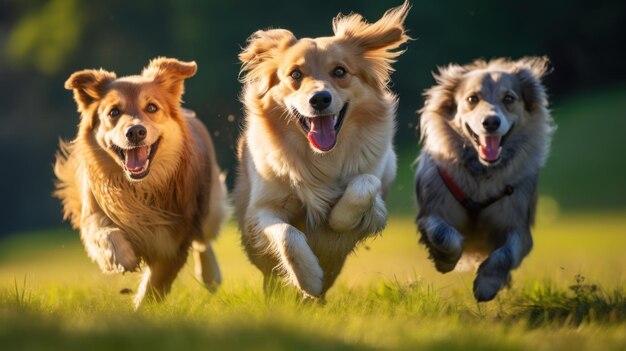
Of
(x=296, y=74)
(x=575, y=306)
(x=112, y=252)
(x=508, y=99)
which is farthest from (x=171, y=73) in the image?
(x=575, y=306)

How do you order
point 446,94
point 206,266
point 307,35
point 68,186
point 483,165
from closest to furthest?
point 483,165 → point 68,186 → point 446,94 → point 206,266 → point 307,35

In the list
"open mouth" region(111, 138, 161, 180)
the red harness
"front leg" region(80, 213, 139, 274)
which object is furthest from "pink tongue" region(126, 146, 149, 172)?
the red harness

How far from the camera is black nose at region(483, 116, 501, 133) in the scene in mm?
5715

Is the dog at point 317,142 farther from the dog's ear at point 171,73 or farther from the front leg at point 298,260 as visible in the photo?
the dog's ear at point 171,73

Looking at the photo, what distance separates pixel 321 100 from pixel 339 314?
45.0 inches

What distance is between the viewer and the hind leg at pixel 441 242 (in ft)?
18.7

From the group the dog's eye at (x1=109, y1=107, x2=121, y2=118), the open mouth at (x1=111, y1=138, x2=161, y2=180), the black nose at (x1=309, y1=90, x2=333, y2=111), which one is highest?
the black nose at (x1=309, y1=90, x2=333, y2=111)

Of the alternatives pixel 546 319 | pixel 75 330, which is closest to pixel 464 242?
pixel 546 319

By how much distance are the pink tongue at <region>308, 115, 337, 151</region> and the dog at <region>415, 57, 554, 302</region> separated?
1.06 metres

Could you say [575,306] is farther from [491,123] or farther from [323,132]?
[323,132]

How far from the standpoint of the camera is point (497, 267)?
5.59 meters

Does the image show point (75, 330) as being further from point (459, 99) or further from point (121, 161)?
point (459, 99)

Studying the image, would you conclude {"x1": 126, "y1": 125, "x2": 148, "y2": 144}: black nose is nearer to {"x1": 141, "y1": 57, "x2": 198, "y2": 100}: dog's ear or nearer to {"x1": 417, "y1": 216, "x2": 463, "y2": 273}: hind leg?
{"x1": 141, "y1": 57, "x2": 198, "y2": 100}: dog's ear

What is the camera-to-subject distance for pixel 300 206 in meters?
5.39
